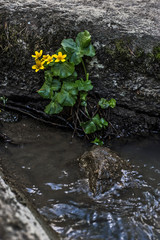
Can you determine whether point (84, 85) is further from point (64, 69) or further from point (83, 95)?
point (64, 69)

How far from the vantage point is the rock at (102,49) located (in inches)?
135

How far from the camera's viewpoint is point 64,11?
12.1ft

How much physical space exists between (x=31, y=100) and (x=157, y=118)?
178 cm

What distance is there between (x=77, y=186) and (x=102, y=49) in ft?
5.74

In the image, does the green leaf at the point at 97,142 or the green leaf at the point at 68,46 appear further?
the green leaf at the point at 97,142

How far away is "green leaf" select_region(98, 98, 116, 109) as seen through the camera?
136 inches

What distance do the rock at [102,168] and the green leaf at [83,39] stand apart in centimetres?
127

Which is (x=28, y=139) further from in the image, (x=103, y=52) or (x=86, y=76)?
(x=103, y=52)

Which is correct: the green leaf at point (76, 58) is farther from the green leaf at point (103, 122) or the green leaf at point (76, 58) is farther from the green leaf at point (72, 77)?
the green leaf at point (103, 122)

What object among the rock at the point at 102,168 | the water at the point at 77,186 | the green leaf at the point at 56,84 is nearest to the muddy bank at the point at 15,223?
the water at the point at 77,186

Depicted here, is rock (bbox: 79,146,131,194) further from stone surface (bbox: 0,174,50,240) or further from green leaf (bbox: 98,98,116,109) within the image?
stone surface (bbox: 0,174,50,240)

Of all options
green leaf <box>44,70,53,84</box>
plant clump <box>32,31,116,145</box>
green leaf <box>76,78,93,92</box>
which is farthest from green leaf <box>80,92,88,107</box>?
green leaf <box>44,70,53,84</box>

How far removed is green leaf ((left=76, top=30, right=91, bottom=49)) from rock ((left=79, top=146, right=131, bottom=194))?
1273 mm

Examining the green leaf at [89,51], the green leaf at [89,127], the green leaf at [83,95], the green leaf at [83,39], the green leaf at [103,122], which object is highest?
the green leaf at [83,39]
